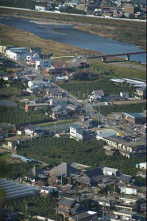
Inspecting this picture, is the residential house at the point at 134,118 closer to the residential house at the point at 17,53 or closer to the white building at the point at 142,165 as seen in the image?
the white building at the point at 142,165

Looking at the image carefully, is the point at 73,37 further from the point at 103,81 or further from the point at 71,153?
the point at 71,153

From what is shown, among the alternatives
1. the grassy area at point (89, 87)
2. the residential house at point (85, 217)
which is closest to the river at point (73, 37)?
the grassy area at point (89, 87)

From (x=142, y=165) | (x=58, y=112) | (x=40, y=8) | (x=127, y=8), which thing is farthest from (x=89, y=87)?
(x=127, y=8)

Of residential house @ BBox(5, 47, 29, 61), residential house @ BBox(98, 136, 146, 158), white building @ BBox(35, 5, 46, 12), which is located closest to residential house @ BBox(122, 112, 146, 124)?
residential house @ BBox(98, 136, 146, 158)

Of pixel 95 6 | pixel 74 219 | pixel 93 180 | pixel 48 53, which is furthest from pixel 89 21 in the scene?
pixel 74 219

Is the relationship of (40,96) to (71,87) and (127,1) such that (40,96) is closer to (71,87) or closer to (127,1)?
(71,87)

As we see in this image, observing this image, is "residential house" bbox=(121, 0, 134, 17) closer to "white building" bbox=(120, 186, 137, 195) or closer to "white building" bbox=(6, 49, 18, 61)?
"white building" bbox=(6, 49, 18, 61)
